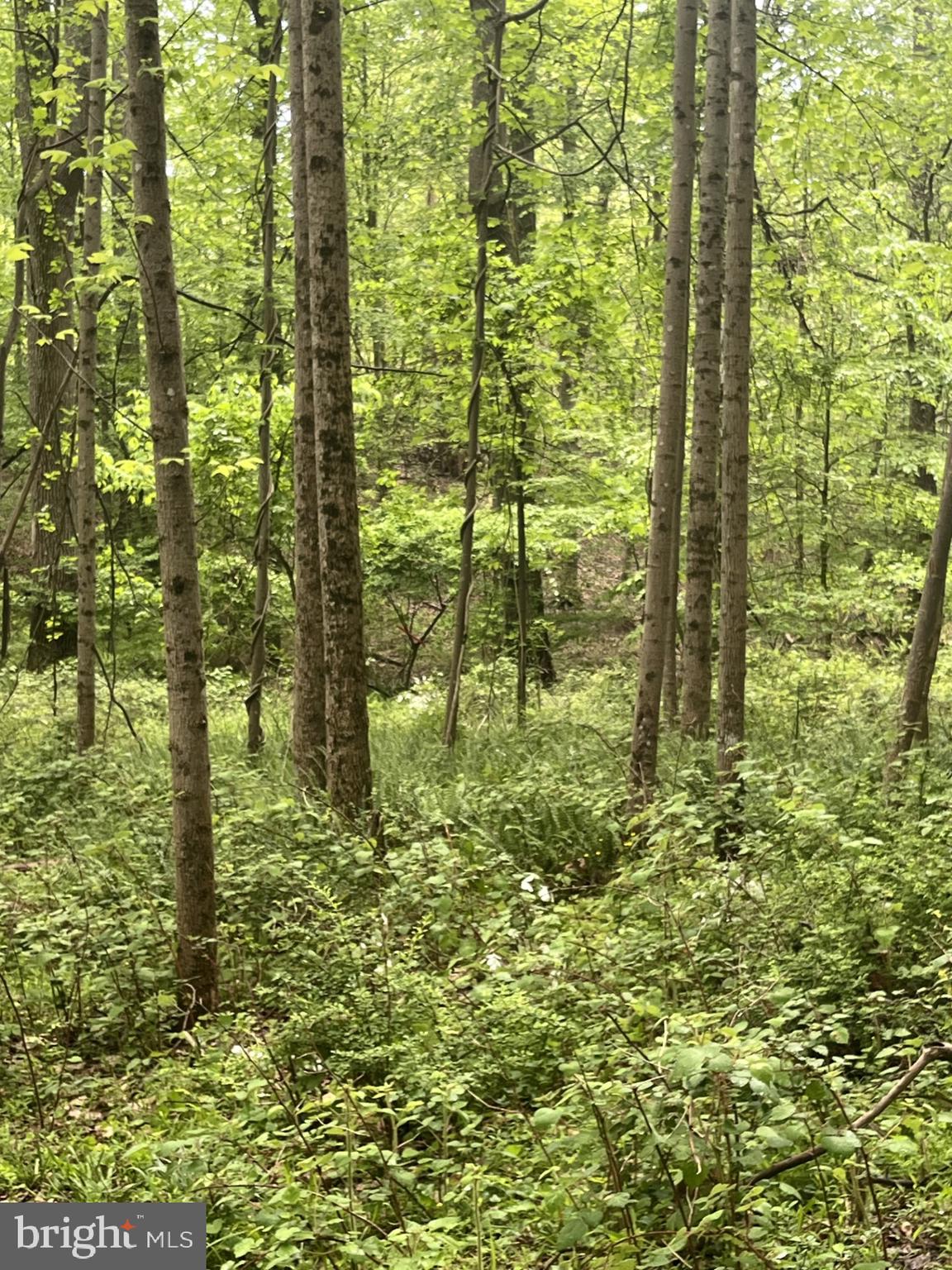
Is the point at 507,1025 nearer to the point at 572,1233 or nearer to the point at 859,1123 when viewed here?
the point at 572,1233

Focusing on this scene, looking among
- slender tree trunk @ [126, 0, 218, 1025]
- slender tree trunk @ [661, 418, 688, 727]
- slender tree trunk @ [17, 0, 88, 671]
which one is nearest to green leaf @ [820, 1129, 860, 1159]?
slender tree trunk @ [126, 0, 218, 1025]

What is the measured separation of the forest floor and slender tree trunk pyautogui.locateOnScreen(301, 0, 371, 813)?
1.98ft

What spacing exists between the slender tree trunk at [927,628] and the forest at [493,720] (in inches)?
→ 1.4

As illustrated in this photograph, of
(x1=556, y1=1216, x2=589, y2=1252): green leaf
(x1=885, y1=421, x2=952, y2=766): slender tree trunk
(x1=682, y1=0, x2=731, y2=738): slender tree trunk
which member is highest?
(x1=682, y1=0, x2=731, y2=738): slender tree trunk

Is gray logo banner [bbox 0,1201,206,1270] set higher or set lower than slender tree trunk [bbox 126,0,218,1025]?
lower

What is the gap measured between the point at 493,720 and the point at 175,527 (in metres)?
6.64

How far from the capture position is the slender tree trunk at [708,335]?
8.99m

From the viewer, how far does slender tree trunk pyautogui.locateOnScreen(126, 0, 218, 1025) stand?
496 centimetres

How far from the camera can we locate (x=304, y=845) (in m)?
7.25

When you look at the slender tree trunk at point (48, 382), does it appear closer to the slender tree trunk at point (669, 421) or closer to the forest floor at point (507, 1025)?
the forest floor at point (507, 1025)

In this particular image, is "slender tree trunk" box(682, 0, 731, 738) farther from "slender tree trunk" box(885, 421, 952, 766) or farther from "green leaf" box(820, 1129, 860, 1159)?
"green leaf" box(820, 1129, 860, 1159)

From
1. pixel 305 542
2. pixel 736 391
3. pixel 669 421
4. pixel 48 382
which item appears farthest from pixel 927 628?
pixel 48 382

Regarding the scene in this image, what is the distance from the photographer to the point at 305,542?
8.84m

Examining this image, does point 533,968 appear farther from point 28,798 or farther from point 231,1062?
point 28,798
